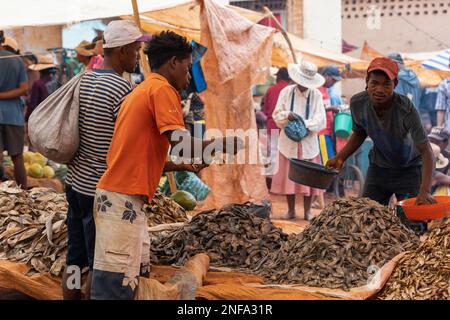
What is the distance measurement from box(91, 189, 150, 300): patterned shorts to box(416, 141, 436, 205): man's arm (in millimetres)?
1830

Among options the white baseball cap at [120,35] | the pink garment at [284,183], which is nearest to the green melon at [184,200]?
the white baseball cap at [120,35]

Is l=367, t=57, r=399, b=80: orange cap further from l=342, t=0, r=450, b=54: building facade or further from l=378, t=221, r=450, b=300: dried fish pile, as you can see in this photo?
l=342, t=0, r=450, b=54: building facade

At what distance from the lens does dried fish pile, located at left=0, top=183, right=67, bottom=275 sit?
5.66 metres

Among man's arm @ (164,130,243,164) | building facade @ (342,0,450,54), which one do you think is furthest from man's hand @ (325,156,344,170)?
building facade @ (342,0,450,54)

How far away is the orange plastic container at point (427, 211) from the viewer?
18.0 feet

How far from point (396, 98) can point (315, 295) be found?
1.72 m

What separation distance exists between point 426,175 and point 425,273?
3.31 feet

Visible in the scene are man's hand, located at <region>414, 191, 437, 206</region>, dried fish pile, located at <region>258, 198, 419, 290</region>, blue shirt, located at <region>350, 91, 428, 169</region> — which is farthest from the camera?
blue shirt, located at <region>350, 91, 428, 169</region>

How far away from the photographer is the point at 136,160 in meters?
4.54

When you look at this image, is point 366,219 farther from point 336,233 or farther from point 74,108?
point 74,108

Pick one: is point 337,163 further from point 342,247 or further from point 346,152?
point 342,247

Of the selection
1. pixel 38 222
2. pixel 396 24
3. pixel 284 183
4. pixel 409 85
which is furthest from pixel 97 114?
pixel 396 24

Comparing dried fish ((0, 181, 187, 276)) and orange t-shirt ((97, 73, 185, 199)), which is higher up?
orange t-shirt ((97, 73, 185, 199))

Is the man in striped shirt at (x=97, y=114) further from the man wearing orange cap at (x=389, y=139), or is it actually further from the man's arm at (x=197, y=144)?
the man wearing orange cap at (x=389, y=139)
